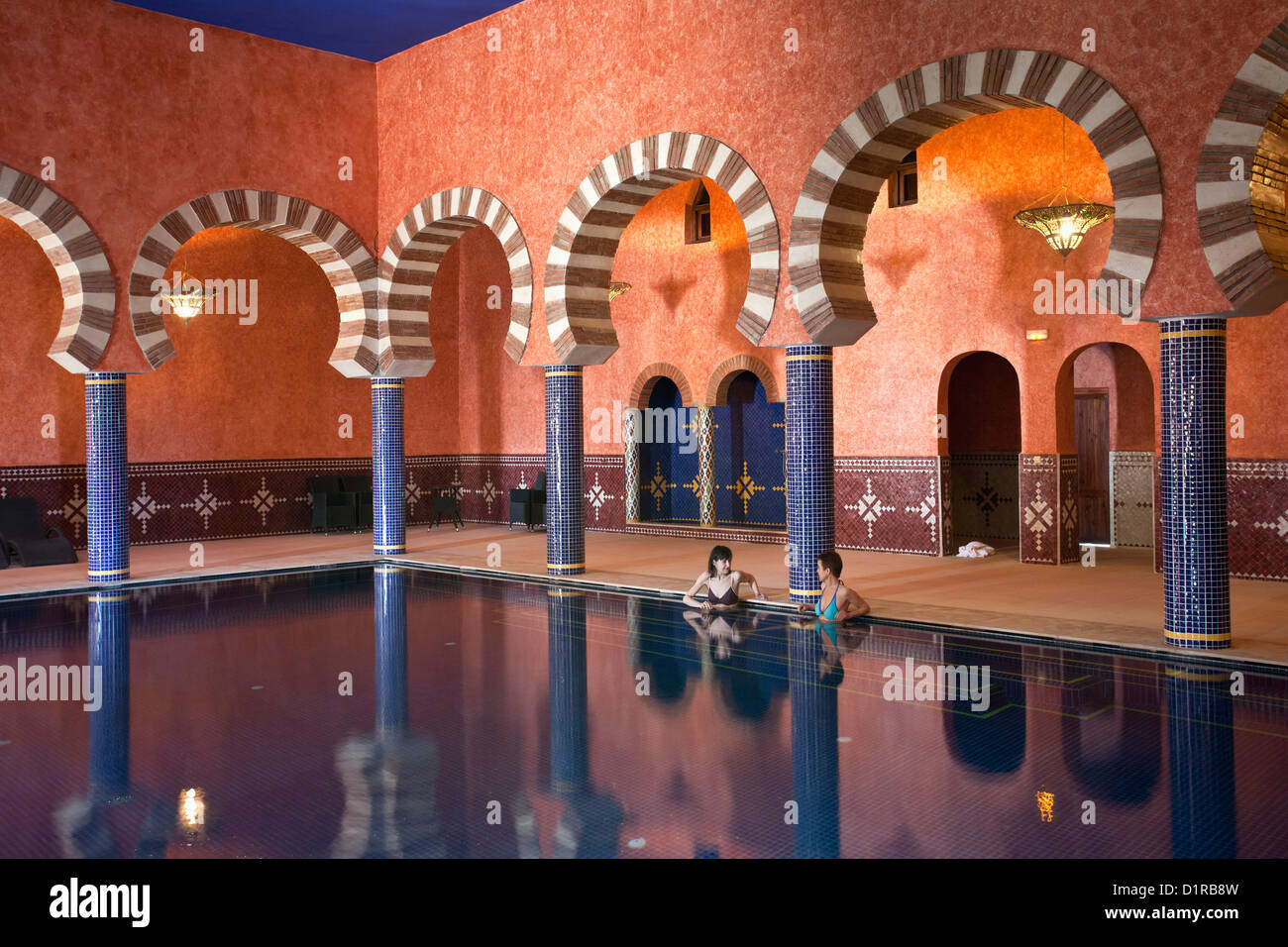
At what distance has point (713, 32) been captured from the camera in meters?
7.28

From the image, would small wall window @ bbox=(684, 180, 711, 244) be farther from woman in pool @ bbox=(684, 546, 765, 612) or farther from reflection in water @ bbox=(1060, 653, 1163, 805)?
reflection in water @ bbox=(1060, 653, 1163, 805)

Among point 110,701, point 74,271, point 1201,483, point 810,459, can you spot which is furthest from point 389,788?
point 74,271

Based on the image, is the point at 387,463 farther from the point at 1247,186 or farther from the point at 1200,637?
the point at 1247,186

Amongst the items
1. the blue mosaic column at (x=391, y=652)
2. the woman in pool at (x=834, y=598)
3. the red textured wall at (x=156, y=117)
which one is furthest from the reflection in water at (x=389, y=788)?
the red textured wall at (x=156, y=117)

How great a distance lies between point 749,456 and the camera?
440 inches

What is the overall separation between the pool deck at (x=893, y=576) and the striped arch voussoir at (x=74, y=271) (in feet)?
5.79

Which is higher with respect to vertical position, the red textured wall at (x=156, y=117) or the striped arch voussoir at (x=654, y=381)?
the red textured wall at (x=156, y=117)

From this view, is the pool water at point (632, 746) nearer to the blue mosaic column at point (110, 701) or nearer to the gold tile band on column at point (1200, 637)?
the blue mosaic column at point (110, 701)

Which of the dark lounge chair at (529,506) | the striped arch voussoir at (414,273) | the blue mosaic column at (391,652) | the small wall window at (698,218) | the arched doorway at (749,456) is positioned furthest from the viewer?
the dark lounge chair at (529,506)

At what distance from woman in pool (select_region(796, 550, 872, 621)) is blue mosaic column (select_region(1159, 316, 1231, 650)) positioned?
5.69 ft

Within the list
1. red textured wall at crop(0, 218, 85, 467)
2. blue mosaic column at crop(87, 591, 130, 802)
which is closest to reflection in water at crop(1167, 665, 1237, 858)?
blue mosaic column at crop(87, 591, 130, 802)

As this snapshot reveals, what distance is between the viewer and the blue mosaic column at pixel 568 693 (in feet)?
12.5

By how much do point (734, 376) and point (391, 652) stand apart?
609 cm

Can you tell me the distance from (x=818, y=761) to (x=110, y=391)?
6.71 metres
